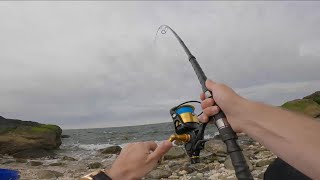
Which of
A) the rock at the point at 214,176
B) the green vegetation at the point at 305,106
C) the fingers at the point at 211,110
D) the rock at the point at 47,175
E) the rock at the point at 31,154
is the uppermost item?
the green vegetation at the point at 305,106

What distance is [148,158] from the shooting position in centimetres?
219

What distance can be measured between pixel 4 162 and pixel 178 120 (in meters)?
19.6

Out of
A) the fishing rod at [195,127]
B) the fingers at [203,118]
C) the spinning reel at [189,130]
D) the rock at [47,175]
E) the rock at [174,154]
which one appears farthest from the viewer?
the rock at [174,154]

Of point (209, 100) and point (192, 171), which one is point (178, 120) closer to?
point (209, 100)

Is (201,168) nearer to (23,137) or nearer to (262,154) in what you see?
(262,154)

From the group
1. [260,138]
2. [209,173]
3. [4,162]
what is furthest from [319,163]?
[4,162]

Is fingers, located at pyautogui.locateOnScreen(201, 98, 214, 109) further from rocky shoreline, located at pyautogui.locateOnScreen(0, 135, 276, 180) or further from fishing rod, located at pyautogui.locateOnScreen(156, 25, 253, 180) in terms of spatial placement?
rocky shoreline, located at pyautogui.locateOnScreen(0, 135, 276, 180)

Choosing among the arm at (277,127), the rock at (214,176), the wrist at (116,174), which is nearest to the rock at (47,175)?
the rock at (214,176)

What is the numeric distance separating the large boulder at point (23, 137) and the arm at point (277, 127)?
24.1m

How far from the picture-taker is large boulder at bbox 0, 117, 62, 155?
23955 millimetres

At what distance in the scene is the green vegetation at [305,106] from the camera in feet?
70.8

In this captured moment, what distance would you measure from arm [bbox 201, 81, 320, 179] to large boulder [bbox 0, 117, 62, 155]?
24107 millimetres

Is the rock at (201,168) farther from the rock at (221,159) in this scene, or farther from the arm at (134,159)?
the arm at (134,159)

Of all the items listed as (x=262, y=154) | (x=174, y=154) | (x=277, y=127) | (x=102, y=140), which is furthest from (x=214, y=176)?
(x=102, y=140)
